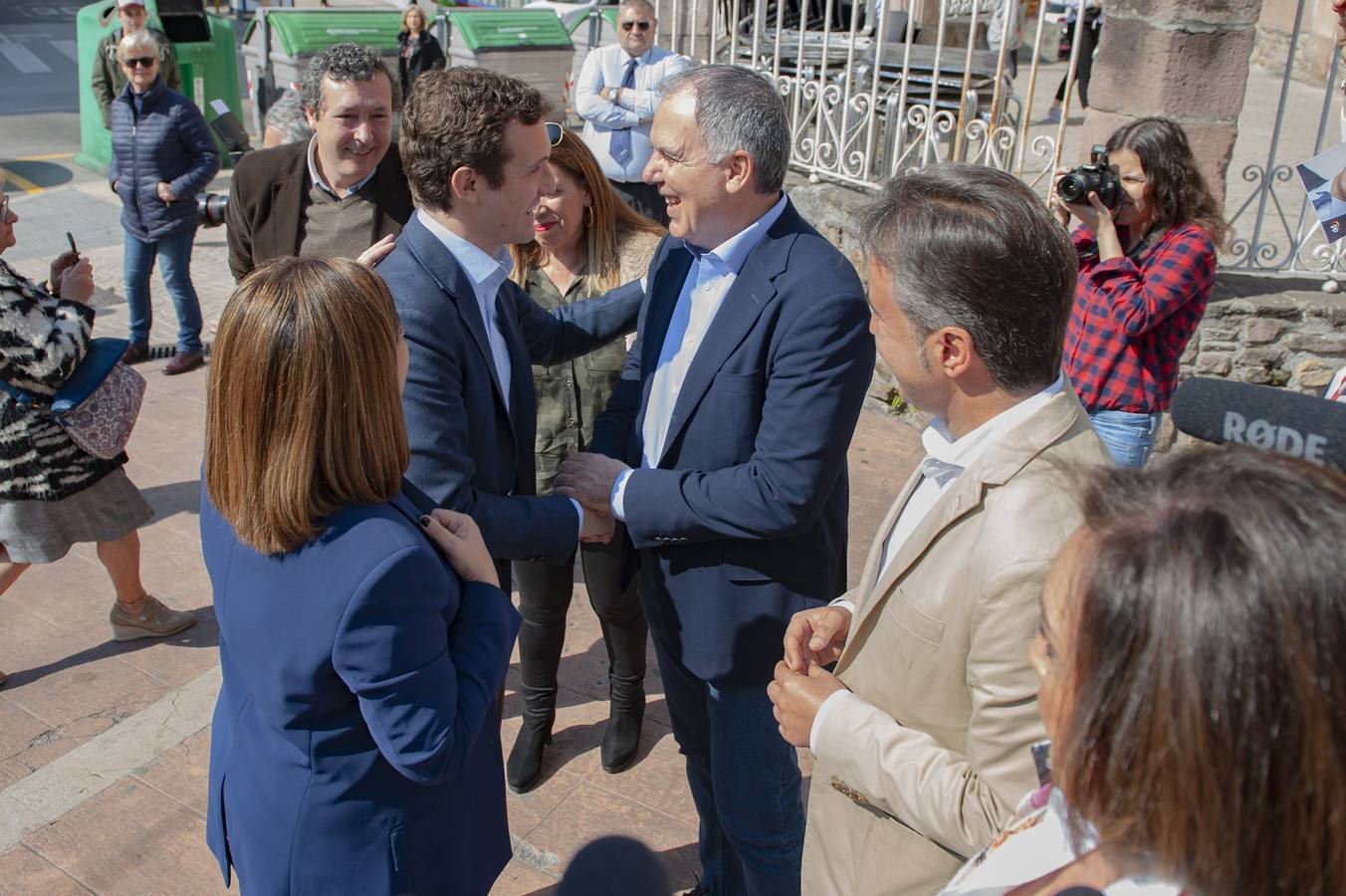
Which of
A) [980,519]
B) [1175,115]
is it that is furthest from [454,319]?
[1175,115]

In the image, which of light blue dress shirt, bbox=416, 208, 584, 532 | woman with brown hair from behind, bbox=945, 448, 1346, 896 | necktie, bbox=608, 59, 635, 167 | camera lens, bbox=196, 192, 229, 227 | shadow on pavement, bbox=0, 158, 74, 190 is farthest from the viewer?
shadow on pavement, bbox=0, 158, 74, 190

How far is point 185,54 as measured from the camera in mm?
11258

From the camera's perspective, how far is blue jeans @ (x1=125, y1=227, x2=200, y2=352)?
6.62 meters

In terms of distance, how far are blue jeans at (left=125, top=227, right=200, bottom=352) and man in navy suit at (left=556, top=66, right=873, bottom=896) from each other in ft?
16.1

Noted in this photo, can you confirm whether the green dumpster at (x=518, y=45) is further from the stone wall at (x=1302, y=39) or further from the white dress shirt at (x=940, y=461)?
the white dress shirt at (x=940, y=461)

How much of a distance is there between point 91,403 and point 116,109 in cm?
378

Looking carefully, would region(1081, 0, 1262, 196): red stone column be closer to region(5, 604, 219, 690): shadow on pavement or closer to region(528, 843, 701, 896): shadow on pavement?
region(528, 843, 701, 896): shadow on pavement

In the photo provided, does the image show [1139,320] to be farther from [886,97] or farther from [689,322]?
[886,97]

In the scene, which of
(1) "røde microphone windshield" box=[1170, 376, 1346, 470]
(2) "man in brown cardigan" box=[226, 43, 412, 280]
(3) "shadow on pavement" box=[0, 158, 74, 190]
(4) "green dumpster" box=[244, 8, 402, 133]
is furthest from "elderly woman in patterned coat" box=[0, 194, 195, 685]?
(3) "shadow on pavement" box=[0, 158, 74, 190]

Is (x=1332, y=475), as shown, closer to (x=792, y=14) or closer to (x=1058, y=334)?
(x=1058, y=334)

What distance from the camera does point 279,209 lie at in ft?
12.2

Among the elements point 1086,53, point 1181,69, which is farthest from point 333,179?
point 1086,53

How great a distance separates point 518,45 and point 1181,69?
8.84 meters

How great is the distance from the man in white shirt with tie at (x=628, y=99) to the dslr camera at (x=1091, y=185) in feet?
11.0
